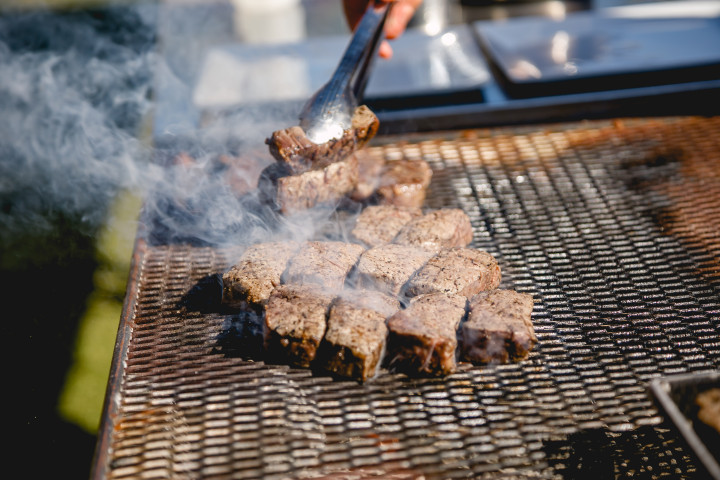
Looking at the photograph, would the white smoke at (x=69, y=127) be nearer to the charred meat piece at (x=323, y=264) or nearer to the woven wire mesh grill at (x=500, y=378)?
the charred meat piece at (x=323, y=264)

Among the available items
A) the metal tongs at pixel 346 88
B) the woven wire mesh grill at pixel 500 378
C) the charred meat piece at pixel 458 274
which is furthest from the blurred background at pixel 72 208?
the charred meat piece at pixel 458 274

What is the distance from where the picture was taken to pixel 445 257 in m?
3.18

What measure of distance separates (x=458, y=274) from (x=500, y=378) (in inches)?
24.6

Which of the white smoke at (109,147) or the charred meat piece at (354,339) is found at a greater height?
the white smoke at (109,147)

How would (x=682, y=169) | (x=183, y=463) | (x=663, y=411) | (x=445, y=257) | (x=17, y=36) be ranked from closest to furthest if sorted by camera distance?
(x=663, y=411), (x=183, y=463), (x=445, y=257), (x=682, y=169), (x=17, y=36)

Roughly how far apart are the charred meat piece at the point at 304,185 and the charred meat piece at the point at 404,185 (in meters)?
0.25

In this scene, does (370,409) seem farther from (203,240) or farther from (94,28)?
(94,28)

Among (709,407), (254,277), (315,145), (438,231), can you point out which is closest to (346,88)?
(315,145)

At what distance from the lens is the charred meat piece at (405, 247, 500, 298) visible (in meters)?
2.96

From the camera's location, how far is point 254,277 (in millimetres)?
2977

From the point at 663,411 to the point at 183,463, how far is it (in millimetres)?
1813

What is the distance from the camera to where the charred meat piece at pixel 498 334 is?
2.61m

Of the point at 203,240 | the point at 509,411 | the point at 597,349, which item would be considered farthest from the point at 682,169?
the point at 203,240

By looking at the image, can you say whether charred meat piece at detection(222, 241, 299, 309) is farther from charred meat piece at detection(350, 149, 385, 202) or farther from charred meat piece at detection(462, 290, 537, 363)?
charred meat piece at detection(462, 290, 537, 363)
